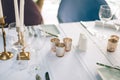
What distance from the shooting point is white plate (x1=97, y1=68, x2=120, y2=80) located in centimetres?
99

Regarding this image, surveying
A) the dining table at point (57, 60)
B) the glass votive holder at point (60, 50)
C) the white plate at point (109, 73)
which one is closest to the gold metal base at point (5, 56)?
the dining table at point (57, 60)

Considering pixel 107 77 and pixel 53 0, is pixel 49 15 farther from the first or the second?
pixel 107 77

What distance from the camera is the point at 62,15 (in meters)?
2.09

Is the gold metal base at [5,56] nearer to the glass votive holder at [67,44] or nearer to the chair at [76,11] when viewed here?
the glass votive holder at [67,44]

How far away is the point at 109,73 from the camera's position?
1.02 m

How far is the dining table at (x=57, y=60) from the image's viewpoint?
1.03 m

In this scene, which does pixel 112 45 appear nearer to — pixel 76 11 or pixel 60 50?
pixel 60 50

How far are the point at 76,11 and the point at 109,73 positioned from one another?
1.18m

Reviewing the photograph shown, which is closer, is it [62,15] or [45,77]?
[45,77]

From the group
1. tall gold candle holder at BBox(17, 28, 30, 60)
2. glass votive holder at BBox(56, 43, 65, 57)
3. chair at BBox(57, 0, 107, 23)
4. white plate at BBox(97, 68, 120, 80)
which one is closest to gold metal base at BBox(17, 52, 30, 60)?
tall gold candle holder at BBox(17, 28, 30, 60)

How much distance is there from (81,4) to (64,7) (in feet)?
0.54

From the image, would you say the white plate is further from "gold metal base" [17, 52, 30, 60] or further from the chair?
the chair

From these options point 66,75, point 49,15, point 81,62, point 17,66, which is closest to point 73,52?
point 81,62

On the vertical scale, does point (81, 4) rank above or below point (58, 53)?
above
